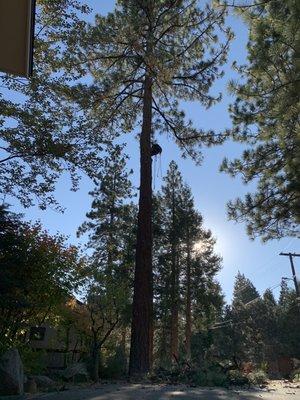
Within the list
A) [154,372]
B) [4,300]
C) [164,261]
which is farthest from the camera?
[164,261]

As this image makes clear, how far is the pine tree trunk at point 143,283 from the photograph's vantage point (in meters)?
11.7

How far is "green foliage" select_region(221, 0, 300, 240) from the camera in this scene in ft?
27.2

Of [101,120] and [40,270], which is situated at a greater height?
[101,120]

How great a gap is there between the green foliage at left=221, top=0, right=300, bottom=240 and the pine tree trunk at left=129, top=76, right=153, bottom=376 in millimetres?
2619

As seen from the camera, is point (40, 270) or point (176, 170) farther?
point (176, 170)

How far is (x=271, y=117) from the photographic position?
9.95 meters

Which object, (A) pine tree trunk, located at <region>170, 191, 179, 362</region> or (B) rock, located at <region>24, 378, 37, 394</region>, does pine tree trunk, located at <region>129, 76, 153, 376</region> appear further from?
(A) pine tree trunk, located at <region>170, 191, 179, 362</region>

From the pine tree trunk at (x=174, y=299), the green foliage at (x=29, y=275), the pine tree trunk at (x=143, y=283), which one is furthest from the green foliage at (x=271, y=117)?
the pine tree trunk at (x=174, y=299)

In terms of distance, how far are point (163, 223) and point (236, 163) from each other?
20278 millimetres

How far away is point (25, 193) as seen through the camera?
12836 millimetres

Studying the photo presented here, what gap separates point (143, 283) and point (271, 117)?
582 cm

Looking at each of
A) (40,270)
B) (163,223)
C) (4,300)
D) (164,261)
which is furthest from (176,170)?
(4,300)

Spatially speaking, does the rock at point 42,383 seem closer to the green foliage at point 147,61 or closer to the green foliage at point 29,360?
the green foliage at point 29,360

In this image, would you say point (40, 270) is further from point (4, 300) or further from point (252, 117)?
point (252, 117)
